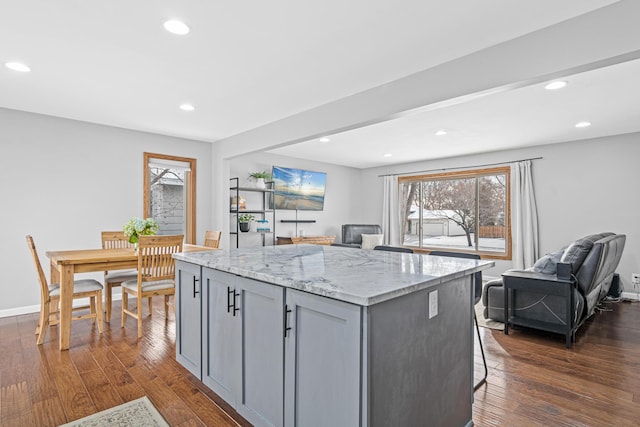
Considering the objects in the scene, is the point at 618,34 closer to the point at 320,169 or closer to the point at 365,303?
the point at 365,303

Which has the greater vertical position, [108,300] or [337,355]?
[337,355]

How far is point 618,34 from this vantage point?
1.99 meters

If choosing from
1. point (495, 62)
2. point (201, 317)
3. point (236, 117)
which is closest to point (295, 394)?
point (201, 317)

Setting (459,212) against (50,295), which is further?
(459,212)

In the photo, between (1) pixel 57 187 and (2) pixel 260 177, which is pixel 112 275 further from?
(2) pixel 260 177

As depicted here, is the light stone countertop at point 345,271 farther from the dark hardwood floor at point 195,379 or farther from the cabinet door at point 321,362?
the dark hardwood floor at point 195,379

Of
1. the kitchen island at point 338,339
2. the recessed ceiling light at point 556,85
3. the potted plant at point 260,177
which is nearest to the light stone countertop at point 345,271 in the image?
the kitchen island at point 338,339

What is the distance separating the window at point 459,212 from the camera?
642cm

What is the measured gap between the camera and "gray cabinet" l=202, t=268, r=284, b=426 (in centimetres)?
166

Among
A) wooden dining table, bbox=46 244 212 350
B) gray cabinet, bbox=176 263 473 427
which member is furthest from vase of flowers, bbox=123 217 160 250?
gray cabinet, bbox=176 263 473 427

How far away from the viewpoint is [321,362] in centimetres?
143

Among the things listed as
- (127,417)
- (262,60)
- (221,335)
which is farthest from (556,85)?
(127,417)

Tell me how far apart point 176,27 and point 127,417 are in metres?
2.46

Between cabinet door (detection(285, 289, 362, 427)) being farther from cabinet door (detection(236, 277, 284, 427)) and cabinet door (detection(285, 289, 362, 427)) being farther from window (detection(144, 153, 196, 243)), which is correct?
window (detection(144, 153, 196, 243))
